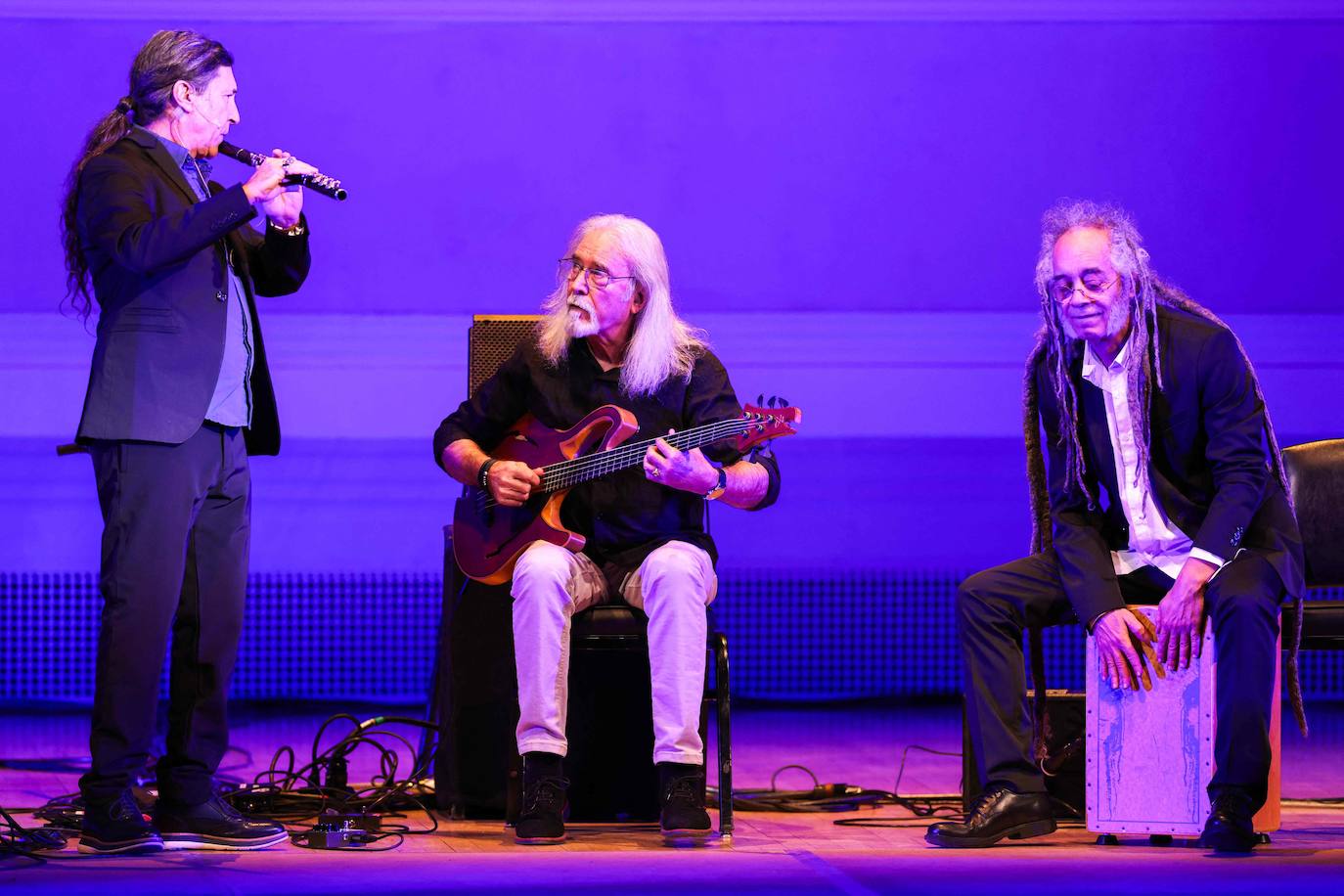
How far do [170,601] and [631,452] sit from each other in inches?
35.3

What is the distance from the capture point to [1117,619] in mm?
2947

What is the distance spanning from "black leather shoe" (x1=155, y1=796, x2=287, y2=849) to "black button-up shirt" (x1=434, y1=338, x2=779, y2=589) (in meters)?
0.82

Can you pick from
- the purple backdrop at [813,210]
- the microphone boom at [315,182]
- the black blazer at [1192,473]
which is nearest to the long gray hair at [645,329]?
the microphone boom at [315,182]

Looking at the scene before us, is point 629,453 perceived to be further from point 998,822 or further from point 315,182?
point 998,822

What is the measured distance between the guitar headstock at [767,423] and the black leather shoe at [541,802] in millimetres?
731

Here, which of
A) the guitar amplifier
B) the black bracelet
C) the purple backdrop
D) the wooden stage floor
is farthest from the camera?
the purple backdrop

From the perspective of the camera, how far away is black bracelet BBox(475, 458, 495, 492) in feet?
10.6

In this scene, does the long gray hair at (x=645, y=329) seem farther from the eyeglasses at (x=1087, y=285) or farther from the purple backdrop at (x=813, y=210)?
the purple backdrop at (x=813, y=210)

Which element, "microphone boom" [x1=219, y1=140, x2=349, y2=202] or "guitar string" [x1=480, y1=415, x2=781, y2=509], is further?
"guitar string" [x1=480, y1=415, x2=781, y2=509]

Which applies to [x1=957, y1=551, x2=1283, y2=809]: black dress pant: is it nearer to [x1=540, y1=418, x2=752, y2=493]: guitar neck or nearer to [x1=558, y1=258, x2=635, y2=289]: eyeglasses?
[x1=540, y1=418, x2=752, y2=493]: guitar neck

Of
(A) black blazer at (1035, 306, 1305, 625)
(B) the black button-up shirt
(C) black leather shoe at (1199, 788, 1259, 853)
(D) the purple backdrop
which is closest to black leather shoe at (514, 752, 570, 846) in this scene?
(B) the black button-up shirt

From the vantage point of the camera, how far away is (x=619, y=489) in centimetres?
327

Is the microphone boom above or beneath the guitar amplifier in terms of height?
above

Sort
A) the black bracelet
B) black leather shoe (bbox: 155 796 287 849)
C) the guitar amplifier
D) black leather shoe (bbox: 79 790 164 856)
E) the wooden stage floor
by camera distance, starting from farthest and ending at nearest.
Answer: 1. the guitar amplifier
2. the black bracelet
3. black leather shoe (bbox: 155 796 287 849)
4. black leather shoe (bbox: 79 790 164 856)
5. the wooden stage floor
